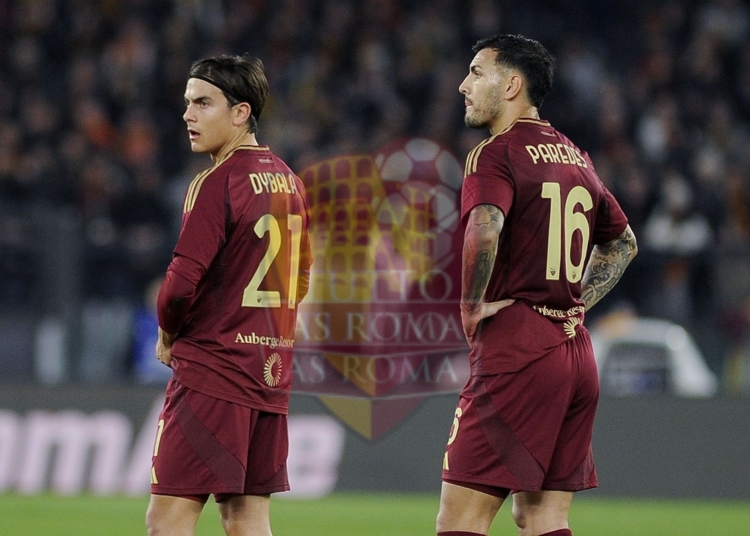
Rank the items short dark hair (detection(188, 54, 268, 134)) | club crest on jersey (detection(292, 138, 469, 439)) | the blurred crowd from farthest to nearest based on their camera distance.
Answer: the blurred crowd → club crest on jersey (detection(292, 138, 469, 439)) → short dark hair (detection(188, 54, 268, 134))

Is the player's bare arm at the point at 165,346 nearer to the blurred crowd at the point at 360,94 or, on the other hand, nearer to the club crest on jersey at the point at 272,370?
the club crest on jersey at the point at 272,370

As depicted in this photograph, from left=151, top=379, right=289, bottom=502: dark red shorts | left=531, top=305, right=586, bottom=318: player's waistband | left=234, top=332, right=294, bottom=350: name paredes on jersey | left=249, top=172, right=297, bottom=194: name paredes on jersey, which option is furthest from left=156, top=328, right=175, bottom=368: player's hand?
left=531, top=305, right=586, bottom=318: player's waistband

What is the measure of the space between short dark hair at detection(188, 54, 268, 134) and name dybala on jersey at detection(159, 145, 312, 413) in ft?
0.63

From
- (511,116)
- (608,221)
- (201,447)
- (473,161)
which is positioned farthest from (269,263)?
(608,221)

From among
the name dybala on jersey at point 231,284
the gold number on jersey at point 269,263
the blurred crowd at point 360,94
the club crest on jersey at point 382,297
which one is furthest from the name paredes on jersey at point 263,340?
the blurred crowd at point 360,94

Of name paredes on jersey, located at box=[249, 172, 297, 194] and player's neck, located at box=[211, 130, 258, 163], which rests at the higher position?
player's neck, located at box=[211, 130, 258, 163]

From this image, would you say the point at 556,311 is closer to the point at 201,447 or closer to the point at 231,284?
the point at 231,284

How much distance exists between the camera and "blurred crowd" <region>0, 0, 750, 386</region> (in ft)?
39.1

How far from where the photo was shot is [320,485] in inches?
369

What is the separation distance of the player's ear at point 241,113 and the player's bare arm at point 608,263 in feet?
4.70

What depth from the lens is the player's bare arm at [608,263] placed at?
4898 mm

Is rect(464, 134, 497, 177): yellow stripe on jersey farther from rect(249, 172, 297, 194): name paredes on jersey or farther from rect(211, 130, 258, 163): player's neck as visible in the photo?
rect(211, 130, 258, 163): player's neck

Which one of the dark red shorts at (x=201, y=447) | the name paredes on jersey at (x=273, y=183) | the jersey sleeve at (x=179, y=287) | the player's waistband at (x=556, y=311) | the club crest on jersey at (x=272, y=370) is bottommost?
the dark red shorts at (x=201, y=447)

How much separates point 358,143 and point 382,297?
616 centimetres
